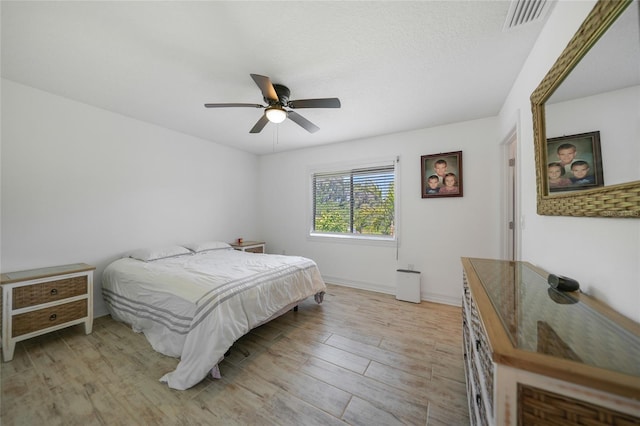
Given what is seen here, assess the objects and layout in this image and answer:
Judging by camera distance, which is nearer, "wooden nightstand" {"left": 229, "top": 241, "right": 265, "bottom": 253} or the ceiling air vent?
the ceiling air vent

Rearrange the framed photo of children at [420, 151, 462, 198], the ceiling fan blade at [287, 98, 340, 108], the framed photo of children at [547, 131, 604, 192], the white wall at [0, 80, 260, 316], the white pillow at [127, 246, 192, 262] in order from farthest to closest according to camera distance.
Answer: the framed photo of children at [420, 151, 462, 198], the white pillow at [127, 246, 192, 262], the white wall at [0, 80, 260, 316], the ceiling fan blade at [287, 98, 340, 108], the framed photo of children at [547, 131, 604, 192]

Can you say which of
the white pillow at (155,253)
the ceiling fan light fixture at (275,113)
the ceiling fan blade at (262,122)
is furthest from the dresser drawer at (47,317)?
the ceiling fan light fixture at (275,113)

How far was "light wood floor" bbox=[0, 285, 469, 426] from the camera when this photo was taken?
1.42 m

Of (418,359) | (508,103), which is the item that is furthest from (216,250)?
(508,103)

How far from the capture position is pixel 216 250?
12.1 ft

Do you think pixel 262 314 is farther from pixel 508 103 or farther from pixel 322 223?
pixel 508 103

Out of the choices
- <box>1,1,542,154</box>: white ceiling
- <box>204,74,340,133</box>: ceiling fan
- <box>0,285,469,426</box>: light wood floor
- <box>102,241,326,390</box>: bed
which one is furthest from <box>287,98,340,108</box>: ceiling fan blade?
<box>0,285,469,426</box>: light wood floor

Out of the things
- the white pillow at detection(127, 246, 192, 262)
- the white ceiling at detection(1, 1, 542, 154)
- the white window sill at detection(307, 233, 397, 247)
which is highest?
the white ceiling at detection(1, 1, 542, 154)

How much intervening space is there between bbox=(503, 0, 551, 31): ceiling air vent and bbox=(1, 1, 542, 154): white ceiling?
0.04 m

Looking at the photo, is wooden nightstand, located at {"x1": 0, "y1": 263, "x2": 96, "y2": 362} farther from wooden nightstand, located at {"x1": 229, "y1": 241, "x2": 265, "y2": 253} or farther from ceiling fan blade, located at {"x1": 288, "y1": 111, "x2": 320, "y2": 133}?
ceiling fan blade, located at {"x1": 288, "y1": 111, "x2": 320, "y2": 133}

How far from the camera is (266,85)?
1.83 m

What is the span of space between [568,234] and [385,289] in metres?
2.66

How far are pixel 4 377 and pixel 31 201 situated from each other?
164 centimetres

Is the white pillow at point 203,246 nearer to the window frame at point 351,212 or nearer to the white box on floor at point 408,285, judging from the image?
the window frame at point 351,212
